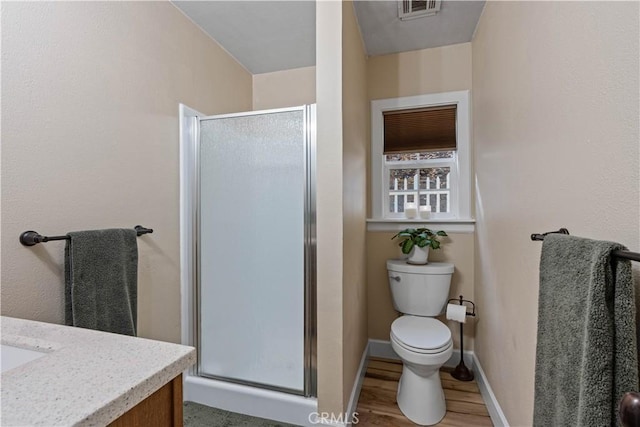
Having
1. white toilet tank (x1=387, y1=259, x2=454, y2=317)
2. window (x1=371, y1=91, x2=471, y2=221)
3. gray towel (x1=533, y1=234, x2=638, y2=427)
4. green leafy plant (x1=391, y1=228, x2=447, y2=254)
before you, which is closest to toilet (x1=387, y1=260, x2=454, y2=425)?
white toilet tank (x1=387, y1=259, x2=454, y2=317)

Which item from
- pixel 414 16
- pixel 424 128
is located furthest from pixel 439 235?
pixel 414 16

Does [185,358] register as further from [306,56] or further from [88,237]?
[306,56]

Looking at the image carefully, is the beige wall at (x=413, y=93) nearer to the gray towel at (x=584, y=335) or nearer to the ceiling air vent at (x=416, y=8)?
the ceiling air vent at (x=416, y=8)

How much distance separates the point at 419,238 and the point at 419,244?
5 centimetres

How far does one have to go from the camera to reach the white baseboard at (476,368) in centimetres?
153

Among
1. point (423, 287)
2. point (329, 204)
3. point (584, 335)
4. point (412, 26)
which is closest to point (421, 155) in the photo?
Answer: point (412, 26)

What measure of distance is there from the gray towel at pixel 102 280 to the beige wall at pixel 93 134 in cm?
9

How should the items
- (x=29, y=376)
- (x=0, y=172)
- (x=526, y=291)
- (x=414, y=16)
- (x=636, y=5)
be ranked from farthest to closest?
(x=414, y=16), (x=526, y=291), (x=0, y=172), (x=636, y=5), (x=29, y=376)

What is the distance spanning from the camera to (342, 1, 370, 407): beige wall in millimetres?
1518

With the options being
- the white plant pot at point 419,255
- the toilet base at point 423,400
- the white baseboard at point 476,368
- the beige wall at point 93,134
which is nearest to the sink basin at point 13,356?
the beige wall at point 93,134

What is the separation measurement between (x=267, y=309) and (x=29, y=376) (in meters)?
1.27

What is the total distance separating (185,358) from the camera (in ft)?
2.05

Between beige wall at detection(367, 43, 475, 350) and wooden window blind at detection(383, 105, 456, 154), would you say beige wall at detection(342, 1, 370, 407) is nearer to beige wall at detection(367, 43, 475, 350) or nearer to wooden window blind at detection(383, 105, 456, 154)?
beige wall at detection(367, 43, 475, 350)

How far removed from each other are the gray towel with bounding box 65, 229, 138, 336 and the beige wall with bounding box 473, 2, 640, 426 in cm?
173
